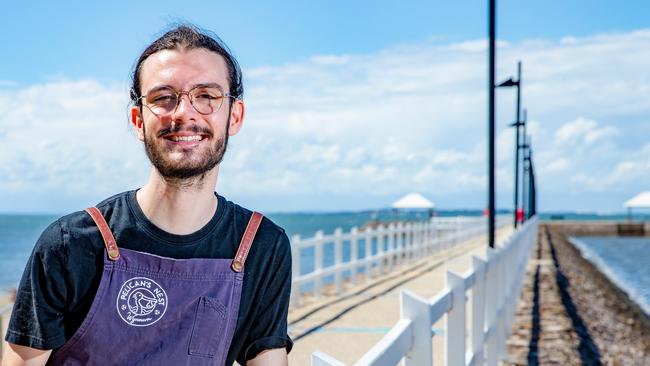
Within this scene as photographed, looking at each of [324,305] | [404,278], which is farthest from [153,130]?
[404,278]

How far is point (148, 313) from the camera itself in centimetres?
194

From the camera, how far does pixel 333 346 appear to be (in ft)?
25.4

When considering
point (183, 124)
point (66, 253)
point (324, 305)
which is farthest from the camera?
point (324, 305)

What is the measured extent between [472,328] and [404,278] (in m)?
10.2

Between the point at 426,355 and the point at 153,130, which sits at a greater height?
the point at 153,130

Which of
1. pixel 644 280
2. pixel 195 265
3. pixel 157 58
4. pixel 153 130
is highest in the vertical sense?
pixel 157 58

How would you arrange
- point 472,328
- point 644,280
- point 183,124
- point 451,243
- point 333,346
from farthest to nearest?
point 644,280 → point 451,243 → point 333,346 → point 472,328 → point 183,124

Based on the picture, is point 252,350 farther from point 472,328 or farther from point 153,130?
point 472,328

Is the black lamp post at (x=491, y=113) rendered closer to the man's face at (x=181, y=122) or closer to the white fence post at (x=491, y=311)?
the white fence post at (x=491, y=311)

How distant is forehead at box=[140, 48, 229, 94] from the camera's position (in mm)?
2088

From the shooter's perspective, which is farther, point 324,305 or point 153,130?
point 324,305

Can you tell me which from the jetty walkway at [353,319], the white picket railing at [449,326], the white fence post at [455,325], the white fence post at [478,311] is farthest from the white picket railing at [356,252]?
the white fence post at [455,325]

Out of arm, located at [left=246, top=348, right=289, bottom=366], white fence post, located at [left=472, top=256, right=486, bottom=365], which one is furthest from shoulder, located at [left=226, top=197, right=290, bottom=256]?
white fence post, located at [left=472, top=256, right=486, bottom=365]

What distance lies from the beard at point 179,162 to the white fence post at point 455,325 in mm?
2949
